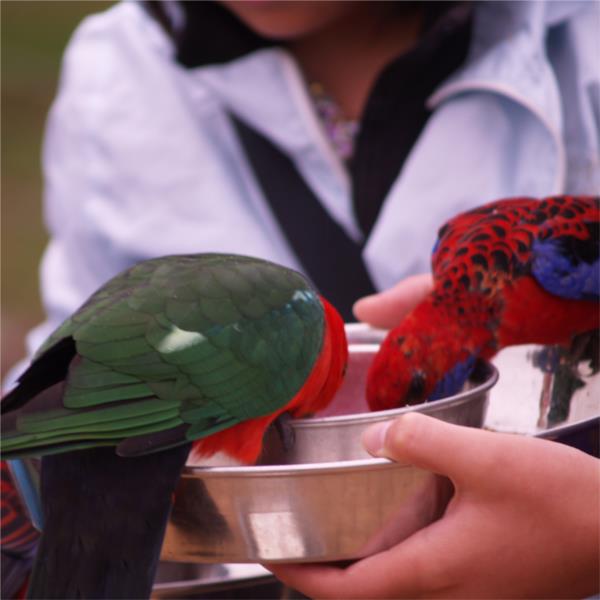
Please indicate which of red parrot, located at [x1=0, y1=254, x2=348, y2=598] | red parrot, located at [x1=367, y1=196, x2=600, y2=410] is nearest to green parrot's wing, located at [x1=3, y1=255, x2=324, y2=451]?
red parrot, located at [x1=0, y1=254, x2=348, y2=598]

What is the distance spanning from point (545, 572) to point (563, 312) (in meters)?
0.26

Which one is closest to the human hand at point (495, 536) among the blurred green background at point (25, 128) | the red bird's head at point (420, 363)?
the red bird's head at point (420, 363)

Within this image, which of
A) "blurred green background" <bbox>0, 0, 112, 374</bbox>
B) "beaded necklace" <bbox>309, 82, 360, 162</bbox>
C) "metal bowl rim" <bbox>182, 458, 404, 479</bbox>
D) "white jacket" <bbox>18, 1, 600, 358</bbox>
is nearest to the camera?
"metal bowl rim" <bbox>182, 458, 404, 479</bbox>

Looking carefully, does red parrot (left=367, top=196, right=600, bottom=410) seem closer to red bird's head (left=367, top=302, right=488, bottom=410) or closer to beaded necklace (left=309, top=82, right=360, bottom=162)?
red bird's head (left=367, top=302, right=488, bottom=410)

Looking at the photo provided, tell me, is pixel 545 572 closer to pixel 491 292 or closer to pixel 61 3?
pixel 491 292

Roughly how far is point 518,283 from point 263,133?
0.57 meters

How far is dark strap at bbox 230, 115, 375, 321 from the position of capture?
124 cm

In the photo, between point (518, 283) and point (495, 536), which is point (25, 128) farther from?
point (495, 536)

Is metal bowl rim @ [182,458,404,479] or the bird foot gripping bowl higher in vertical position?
metal bowl rim @ [182,458,404,479]

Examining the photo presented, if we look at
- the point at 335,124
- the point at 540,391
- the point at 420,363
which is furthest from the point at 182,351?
the point at 335,124

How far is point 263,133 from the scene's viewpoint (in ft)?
4.21

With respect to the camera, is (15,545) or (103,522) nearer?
(103,522)

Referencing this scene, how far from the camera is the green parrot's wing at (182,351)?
555 mm

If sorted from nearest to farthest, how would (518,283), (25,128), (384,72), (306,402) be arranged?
(306,402), (518,283), (384,72), (25,128)
